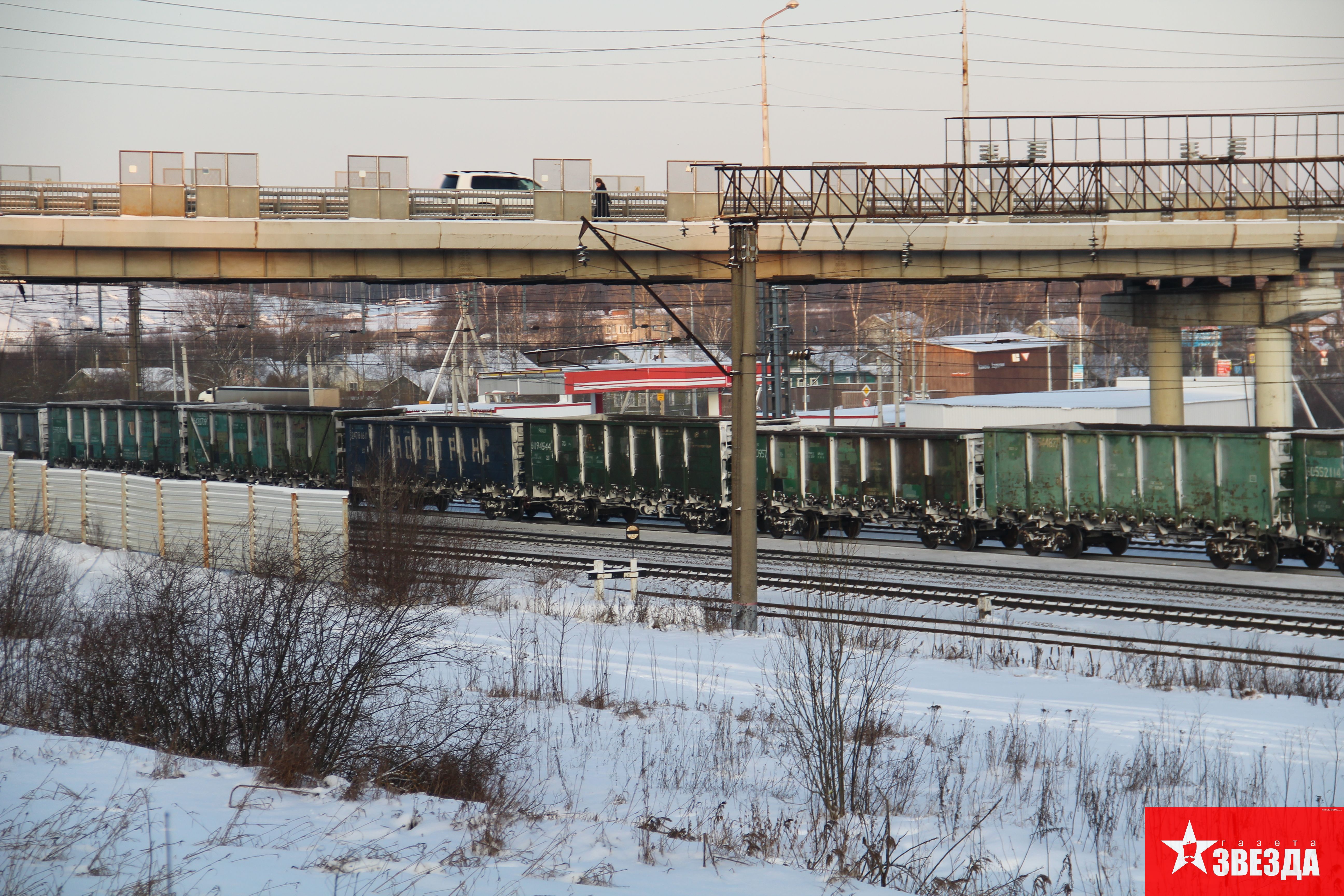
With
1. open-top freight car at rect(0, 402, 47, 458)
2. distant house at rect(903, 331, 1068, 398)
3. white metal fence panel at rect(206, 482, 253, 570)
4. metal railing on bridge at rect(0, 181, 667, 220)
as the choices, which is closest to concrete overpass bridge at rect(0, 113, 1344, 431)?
metal railing on bridge at rect(0, 181, 667, 220)

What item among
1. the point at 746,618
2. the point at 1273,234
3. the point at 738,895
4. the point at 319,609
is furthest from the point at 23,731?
the point at 1273,234

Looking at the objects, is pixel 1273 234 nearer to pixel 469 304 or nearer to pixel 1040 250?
pixel 1040 250

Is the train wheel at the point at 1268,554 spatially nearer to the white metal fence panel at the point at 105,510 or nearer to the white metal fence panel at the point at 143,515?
the white metal fence panel at the point at 143,515

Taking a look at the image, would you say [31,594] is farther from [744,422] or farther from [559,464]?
[559,464]

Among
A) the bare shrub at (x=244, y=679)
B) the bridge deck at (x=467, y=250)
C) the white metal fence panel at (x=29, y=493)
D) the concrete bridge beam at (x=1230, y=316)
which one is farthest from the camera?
the concrete bridge beam at (x=1230, y=316)

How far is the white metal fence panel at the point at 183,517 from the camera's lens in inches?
870

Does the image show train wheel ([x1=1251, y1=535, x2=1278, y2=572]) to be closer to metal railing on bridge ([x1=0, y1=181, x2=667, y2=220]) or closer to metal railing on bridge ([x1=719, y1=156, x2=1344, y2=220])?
metal railing on bridge ([x1=719, y1=156, x2=1344, y2=220])

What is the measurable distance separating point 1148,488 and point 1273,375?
19842 millimetres

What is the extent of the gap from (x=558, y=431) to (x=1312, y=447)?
19.9 m

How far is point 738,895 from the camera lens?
672 centimetres

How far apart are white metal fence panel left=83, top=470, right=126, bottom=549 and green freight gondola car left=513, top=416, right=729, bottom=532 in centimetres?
1177

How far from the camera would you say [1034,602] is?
795 inches

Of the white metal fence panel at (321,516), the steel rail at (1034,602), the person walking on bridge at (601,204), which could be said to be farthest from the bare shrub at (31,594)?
the person walking on bridge at (601,204)

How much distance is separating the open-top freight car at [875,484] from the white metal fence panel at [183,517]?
12944mm
